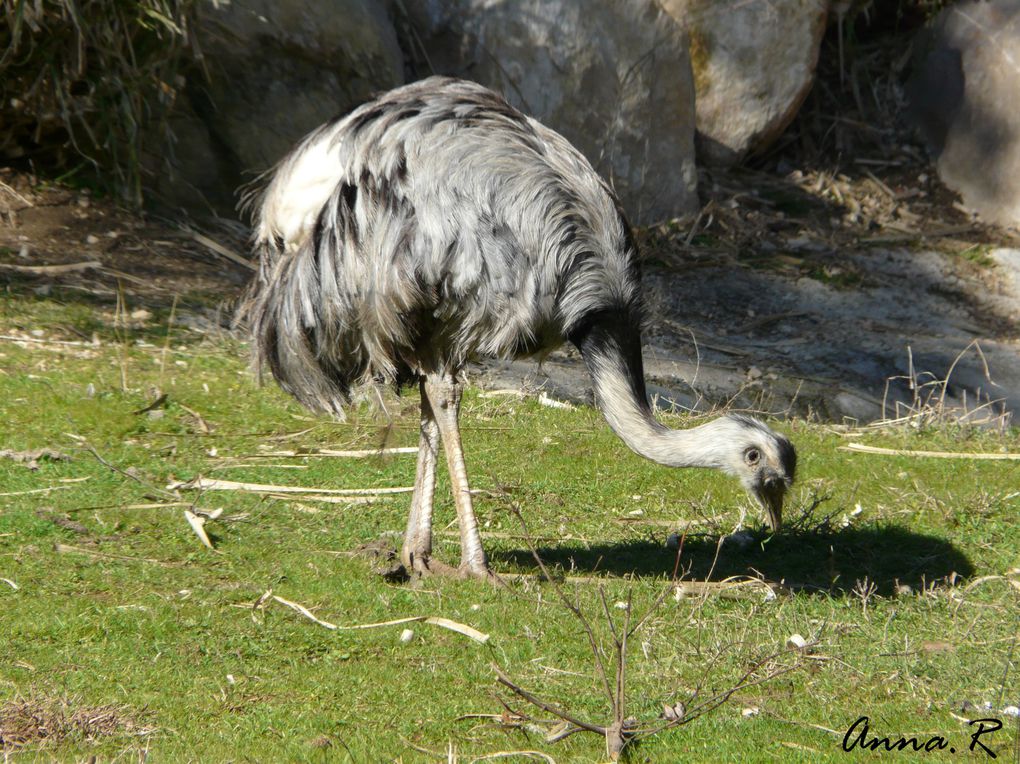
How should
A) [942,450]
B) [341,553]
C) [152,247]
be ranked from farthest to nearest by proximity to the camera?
[152,247], [942,450], [341,553]

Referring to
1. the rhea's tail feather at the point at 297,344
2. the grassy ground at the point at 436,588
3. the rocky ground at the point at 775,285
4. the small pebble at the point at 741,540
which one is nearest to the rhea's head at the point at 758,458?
the grassy ground at the point at 436,588

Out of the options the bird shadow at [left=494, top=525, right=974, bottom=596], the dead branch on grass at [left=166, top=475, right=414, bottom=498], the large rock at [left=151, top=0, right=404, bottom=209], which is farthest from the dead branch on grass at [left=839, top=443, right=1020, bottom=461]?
the large rock at [left=151, top=0, right=404, bottom=209]

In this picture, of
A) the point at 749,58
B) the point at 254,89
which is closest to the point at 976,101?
the point at 749,58

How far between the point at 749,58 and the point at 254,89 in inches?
188

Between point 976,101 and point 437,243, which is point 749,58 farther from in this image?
point 437,243

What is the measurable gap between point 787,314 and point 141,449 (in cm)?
587

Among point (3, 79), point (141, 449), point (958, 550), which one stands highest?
point (3, 79)

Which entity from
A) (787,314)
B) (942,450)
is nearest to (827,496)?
(942,450)

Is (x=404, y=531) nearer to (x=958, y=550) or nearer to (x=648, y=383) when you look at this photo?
(x=958, y=550)

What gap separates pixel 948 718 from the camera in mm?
4266

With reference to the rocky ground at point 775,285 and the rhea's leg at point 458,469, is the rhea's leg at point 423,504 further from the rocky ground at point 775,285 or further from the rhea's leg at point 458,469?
the rocky ground at point 775,285

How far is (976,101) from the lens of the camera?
42.1 ft

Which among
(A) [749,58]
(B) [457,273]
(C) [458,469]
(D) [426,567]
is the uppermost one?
(A) [749,58]

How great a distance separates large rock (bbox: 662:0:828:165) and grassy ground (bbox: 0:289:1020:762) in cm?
549
